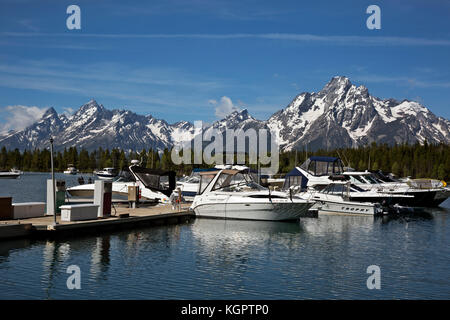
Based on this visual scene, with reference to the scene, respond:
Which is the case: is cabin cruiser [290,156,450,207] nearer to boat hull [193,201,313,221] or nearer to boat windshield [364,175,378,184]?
boat windshield [364,175,378,184]

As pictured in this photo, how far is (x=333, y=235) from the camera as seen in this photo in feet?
111

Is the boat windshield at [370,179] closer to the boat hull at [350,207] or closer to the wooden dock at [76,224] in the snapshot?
the boat hull at [350,207]

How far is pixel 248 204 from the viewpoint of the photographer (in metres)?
38.6

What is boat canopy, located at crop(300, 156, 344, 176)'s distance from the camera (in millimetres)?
56281

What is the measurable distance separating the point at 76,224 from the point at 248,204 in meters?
14.8

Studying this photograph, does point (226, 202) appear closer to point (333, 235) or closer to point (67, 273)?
point (333, 235)

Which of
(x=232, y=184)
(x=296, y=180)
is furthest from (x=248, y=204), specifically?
(x=296, y=180)

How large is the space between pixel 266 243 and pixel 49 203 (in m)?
13.8

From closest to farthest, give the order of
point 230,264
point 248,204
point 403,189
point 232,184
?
point 230,264
point 248,204
point 232,184
point 403,189

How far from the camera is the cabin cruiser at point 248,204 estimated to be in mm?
38406

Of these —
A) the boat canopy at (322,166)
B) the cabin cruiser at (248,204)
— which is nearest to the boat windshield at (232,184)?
the cabin cruiser at (248,204)

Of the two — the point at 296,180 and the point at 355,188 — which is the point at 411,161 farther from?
the point at 355,188

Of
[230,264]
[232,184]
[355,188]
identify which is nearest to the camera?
[230,264]
